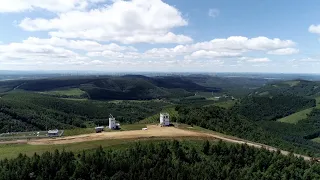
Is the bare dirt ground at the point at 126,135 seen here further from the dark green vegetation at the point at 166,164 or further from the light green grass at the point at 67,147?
the dark green vegetation at the point at 166,164

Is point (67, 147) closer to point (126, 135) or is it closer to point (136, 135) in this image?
point (126, 135)

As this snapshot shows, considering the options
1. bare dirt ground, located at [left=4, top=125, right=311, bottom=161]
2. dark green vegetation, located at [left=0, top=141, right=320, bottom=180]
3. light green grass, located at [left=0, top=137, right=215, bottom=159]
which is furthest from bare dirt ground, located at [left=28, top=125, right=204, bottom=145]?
dark green vegetation, located at [left=0, top=141, right=320, bottom=180]

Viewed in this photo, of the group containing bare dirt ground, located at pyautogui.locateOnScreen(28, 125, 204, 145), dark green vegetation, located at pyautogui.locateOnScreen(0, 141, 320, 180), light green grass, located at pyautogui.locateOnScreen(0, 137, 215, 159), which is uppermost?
bare dirt ground, located at pyautogui.locateOnScreen(28, 125, 204, 145)

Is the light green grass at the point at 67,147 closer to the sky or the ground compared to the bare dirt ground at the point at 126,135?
closer to the ground

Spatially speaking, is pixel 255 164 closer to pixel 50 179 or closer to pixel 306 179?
pixel 306 179

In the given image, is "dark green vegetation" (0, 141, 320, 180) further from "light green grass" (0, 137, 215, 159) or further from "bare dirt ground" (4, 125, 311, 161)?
"bare dirt ground" (4, 125, 311, 161)

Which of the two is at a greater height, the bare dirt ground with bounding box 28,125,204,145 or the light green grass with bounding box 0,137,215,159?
the bare dirt ground with bounding box 28,125,204,145

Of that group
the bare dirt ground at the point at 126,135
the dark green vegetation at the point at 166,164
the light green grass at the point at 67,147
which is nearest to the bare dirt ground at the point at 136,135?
the bare dirt ground at the point at 126,135

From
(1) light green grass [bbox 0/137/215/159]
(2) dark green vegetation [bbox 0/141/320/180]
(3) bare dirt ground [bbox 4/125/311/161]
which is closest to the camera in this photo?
(2) dark green vegetation [bbox 0/141/320/180]

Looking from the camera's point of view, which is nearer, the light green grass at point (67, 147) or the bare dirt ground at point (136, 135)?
the light green grass at point (67, 147)
